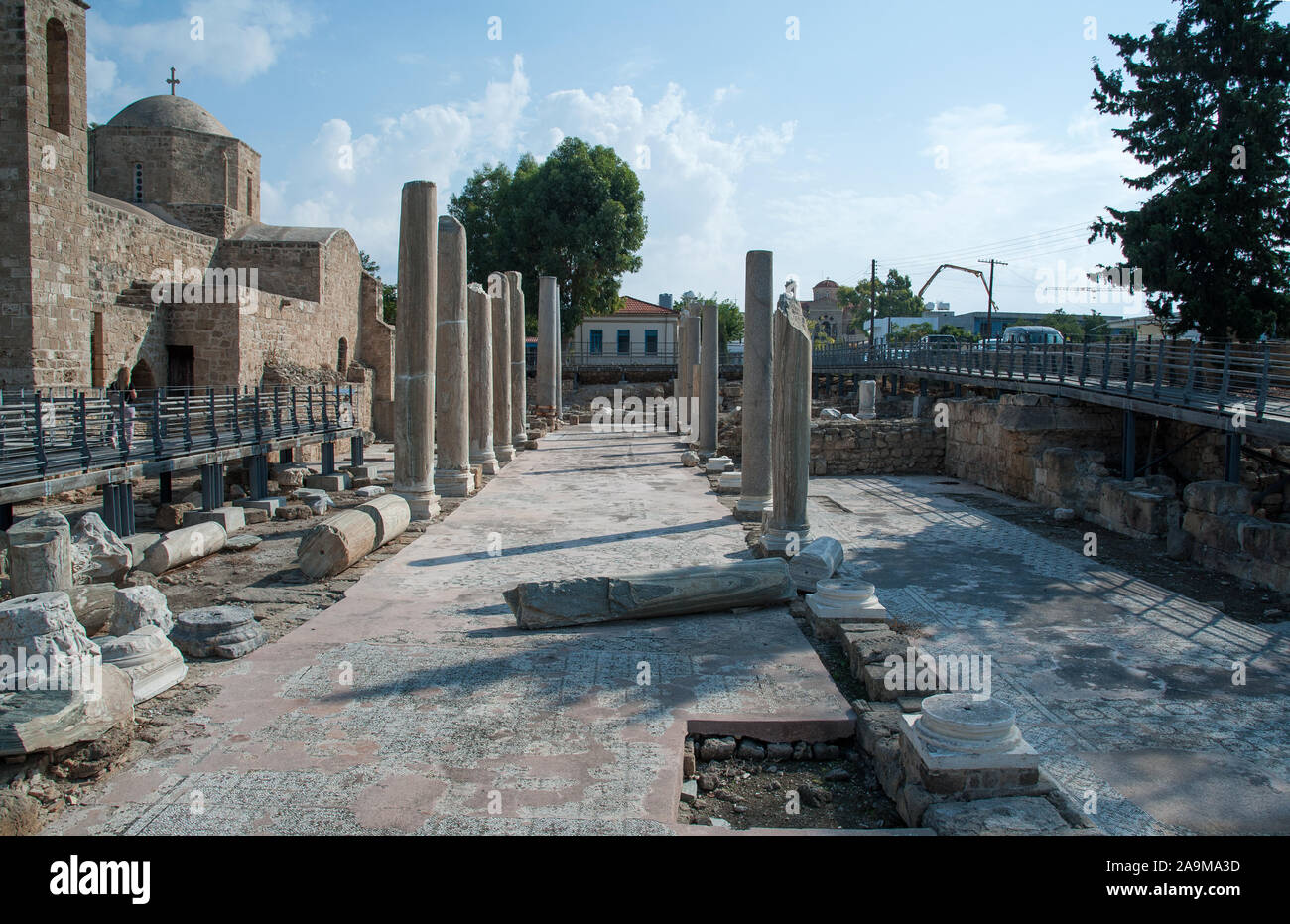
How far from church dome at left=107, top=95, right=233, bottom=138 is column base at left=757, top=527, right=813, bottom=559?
86.2 ft

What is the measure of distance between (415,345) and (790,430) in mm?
5267

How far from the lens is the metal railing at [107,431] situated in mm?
9344

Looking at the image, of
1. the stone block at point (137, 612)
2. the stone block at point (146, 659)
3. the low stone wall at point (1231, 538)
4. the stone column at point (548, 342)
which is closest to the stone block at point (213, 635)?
the stone block at point (137, 612)

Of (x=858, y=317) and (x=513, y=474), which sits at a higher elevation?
(x=858, y=317)

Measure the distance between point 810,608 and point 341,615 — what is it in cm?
385

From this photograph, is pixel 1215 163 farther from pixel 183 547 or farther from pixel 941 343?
pixel 183 547

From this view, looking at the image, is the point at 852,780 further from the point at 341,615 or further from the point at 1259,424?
the point at 1259,424

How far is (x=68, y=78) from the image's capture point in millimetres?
17000

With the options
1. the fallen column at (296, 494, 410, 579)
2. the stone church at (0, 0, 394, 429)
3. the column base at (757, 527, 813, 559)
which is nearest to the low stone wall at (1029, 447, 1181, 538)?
the column base at (757, 527, 813, 559)

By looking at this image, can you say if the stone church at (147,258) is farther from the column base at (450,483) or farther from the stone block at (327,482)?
the column base at (450,483)

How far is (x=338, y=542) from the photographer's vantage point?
8.82m

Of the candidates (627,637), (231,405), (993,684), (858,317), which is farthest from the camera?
(858,317)

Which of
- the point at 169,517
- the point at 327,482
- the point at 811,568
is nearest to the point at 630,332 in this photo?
the point at 327,482
